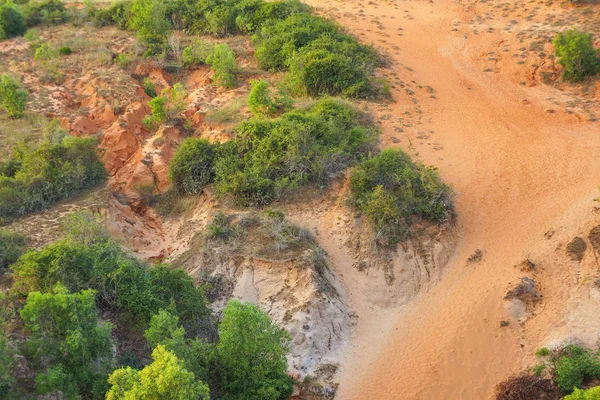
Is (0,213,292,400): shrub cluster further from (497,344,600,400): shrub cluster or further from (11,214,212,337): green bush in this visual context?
(497,344,600,400): shrub cluster

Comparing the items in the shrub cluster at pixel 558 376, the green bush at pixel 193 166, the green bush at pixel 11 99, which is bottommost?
the shrub cluster at pixel 558 376

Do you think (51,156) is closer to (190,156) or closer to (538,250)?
(190,156)

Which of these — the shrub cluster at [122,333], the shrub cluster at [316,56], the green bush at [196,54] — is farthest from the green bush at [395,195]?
the green bush at [196,54]

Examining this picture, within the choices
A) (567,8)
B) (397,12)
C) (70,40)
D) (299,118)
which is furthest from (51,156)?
(567,8)

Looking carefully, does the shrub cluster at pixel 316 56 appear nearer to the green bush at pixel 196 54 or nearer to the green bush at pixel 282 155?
the green bush at pixel 196 54

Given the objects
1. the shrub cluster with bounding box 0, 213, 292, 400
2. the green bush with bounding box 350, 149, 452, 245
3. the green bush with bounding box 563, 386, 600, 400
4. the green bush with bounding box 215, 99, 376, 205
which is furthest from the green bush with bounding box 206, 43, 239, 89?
the green bush with bounding box 563, 386, 600, 400
